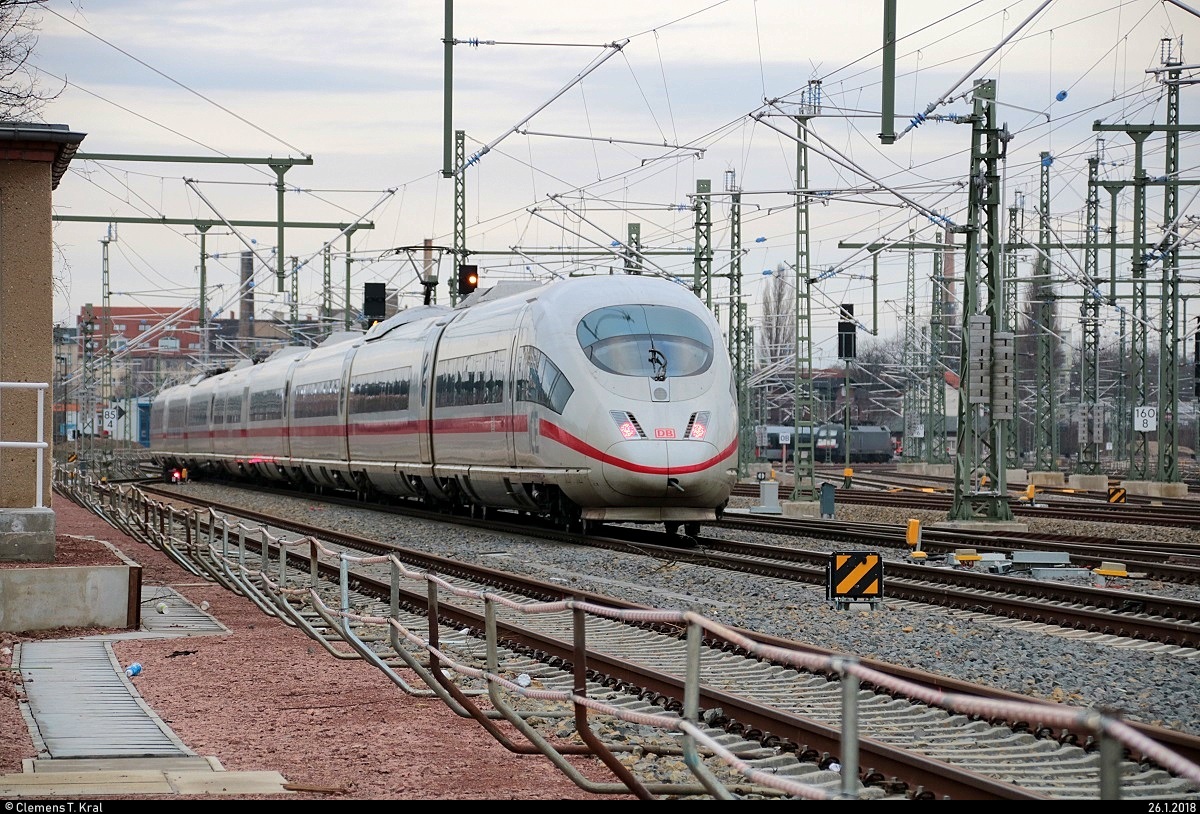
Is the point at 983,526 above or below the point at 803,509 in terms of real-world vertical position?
above

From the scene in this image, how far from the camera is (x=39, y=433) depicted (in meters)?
14.7

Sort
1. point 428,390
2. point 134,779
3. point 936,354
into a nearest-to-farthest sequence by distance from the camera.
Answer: point 134,779 → point 428,390 → point 936,354

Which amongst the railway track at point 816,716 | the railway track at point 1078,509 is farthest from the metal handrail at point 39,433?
the railway track at point 1078,509

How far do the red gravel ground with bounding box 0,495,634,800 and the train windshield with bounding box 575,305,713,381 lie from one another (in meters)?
9.11

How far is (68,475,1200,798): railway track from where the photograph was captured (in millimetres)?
6941

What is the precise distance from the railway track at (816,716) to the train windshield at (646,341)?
8.18 m

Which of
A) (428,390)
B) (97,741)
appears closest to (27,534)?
(97,741)

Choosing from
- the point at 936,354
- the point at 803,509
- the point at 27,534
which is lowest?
the point at 803,509

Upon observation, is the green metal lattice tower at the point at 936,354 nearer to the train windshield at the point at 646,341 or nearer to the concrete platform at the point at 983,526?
the concrete platform at the point at 983,526

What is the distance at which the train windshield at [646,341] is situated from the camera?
22484 millimetres

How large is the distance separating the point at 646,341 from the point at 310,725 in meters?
13.7

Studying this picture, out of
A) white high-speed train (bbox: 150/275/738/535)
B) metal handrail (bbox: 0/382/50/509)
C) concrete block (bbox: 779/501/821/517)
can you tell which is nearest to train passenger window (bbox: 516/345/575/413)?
white high-speed train (bbox: 150/275/738/535)

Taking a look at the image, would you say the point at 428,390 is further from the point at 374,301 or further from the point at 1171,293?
the point at 1171,293

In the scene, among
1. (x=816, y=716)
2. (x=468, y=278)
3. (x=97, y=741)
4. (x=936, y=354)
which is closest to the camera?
(x=97, y=741)
